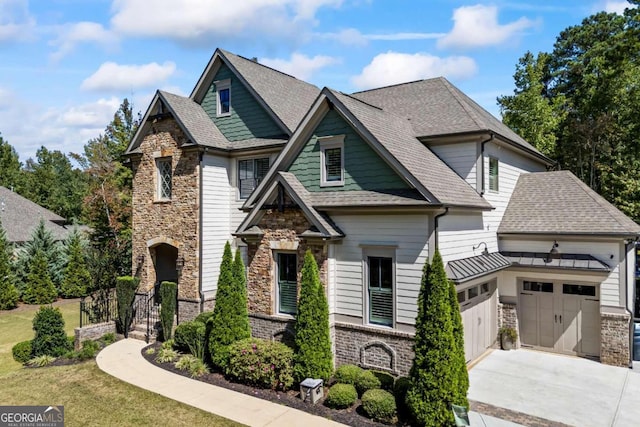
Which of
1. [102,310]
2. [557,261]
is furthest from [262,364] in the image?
[557,261]

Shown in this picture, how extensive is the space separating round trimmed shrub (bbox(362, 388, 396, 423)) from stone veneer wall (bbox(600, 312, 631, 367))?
26.0ft

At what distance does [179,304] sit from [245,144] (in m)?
7.11

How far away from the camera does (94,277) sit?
2062cm

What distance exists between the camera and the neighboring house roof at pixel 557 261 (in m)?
12.8

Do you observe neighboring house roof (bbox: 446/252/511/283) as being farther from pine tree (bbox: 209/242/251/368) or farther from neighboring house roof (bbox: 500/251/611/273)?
pine tree (bbox: 209/242/251/368)

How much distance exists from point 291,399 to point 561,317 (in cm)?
959

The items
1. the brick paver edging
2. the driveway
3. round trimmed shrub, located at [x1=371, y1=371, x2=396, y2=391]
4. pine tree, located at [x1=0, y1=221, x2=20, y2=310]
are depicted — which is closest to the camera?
the brick paver edging

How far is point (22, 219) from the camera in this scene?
33.3 m

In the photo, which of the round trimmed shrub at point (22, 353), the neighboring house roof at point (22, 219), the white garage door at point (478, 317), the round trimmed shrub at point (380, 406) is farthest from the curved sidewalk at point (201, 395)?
the neighboring house roof at point (22, 219)

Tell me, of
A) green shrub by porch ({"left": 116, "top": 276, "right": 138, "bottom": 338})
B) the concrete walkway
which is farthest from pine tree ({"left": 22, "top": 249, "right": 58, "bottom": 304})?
the concrete walkway

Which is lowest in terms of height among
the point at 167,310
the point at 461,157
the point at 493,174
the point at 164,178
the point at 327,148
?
the point at 167,310

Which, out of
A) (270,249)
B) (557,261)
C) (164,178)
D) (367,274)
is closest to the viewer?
(367,274)

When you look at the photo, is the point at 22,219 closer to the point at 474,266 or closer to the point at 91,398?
the point at 91,398

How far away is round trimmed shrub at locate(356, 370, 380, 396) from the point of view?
404 inches
